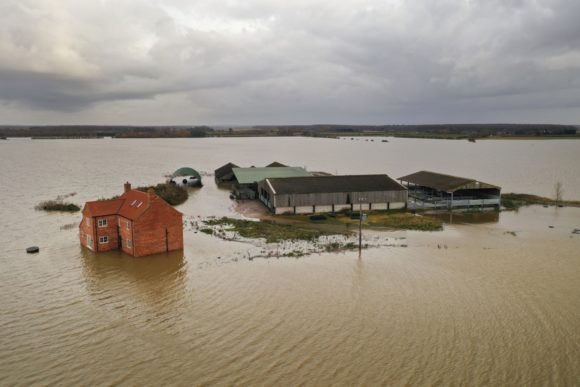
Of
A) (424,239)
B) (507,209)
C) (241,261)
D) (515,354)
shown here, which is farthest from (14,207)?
(507,209)

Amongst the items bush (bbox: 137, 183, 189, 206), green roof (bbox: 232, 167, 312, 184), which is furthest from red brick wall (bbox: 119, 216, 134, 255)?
green roof (bbox: 232, 167, 312, 184)

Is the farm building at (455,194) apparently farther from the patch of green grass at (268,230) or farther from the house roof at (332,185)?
the patch of green grass at (268,230)

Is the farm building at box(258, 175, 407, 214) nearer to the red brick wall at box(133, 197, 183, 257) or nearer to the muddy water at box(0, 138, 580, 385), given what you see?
the muddy water at box(0, 138, 580, 385)

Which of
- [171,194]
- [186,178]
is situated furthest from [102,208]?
[186,178]

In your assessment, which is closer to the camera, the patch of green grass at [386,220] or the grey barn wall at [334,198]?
the patch of green grass at [386,220]

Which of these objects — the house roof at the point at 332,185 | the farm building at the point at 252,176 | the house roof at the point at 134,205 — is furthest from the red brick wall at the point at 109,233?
the farm building at the point at 252,176

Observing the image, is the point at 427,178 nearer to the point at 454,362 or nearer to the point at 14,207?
the point at 454,362
